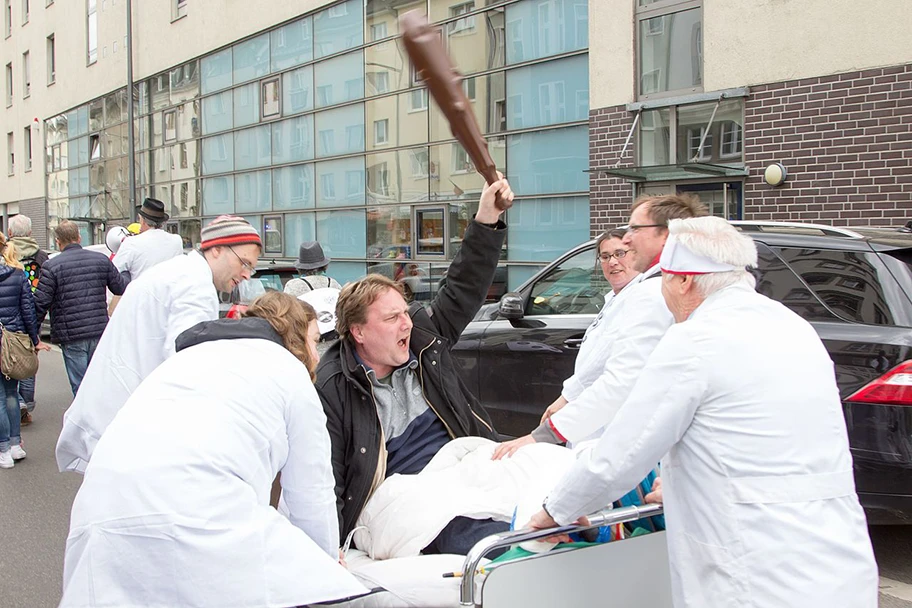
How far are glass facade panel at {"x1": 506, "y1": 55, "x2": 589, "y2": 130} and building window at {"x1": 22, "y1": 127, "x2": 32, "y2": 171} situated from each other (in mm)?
26555

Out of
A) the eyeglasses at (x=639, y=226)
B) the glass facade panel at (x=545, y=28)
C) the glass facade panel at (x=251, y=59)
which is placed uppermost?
the glass facade panel at (x=251, y=59)

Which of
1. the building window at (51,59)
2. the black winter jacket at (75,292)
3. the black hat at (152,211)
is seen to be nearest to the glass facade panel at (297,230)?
the black hat at (152,211)

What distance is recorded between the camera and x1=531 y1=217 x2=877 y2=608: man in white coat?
221 cm

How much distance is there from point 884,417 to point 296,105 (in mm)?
16079

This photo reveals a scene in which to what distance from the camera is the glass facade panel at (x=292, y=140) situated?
18344mm

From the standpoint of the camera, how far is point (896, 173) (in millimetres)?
8766

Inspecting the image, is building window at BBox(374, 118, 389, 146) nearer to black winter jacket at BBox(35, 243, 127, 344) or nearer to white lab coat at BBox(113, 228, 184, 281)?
white lab coat at BBox(113, 228, 184, 281)

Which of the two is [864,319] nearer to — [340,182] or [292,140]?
[340,182]

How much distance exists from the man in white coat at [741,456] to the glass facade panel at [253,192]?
18.1 meters

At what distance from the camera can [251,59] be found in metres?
20.0

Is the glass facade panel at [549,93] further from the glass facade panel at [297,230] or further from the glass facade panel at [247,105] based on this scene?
the glass facade panel at [247,105]

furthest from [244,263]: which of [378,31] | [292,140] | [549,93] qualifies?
[292,140]

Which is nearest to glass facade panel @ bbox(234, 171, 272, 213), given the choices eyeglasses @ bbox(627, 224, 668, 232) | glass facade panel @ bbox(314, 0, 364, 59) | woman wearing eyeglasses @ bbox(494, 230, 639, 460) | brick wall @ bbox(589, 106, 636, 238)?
glass facade panel @ bbox(314, 0, 364, 59)

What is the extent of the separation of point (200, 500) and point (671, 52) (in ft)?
32.2
